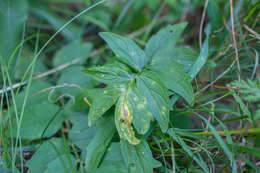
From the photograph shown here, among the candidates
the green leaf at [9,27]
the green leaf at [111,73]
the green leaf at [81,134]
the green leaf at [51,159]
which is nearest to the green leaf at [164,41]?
the green leaf at [111,73]

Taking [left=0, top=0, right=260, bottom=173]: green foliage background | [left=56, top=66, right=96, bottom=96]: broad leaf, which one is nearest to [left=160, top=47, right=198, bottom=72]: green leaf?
[left=0, top=0, right=260, bottom=173]: green foliage background

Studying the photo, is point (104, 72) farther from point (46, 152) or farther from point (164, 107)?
point (46, 152)

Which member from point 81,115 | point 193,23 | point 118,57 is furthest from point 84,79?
point 193,23

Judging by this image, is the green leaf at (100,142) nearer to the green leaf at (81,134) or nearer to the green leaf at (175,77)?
the green leaf at (81,134)

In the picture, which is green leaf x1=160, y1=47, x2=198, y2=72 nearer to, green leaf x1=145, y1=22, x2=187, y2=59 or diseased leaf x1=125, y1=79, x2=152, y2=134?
green leaf x1=145, y1=22, x2=187, y2=59

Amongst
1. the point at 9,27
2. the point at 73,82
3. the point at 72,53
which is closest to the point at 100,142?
the point at 73,82

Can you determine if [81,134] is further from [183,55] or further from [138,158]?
[183,55]
